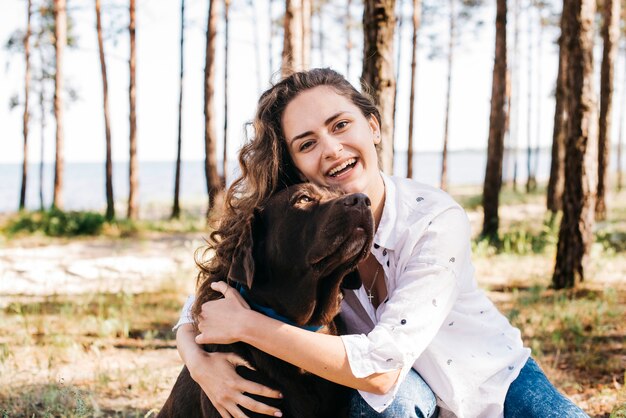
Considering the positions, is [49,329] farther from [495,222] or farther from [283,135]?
[495,222]

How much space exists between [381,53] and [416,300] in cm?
296

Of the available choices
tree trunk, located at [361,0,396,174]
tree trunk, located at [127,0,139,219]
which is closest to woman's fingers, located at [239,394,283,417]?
tree trunk, located at [361,0,396,174]

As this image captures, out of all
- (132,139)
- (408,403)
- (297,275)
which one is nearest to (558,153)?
(132,139)

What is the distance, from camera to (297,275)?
2.47 meters

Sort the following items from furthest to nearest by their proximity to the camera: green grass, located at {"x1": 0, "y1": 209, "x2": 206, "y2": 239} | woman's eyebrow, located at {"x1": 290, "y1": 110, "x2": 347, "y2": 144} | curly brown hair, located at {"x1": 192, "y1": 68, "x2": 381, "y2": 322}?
green grass, located at {"x1": 0, "y1": 209, "x2": 206, "y2": 239} → curly brown hair, located at {"x1": 192, "y1": 68, "x2": 381, "y2": 322} → woman's eyebrow, located at {"x1": 290, "y1": 110, "x2": 347, "y2": 144}

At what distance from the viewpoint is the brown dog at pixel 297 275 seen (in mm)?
Result: 2359

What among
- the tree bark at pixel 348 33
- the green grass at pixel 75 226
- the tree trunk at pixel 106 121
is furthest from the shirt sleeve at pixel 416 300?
the tree bark at pixel 348 33

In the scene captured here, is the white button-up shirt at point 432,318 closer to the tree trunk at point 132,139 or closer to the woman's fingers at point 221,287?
the woman's fingers at point 221,287

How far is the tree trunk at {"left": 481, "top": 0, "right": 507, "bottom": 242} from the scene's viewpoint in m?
10.9

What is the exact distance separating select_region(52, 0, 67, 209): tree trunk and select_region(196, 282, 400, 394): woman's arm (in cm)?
1378

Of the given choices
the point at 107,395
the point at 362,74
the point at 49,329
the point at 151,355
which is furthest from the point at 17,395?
the point at 362,74

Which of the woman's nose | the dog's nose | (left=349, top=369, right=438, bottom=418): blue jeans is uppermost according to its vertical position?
the woman's nose

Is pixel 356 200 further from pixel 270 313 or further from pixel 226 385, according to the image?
pixel 226 385

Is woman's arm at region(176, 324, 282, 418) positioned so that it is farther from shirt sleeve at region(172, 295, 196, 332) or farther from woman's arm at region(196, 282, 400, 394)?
shirt sleeve at region(172, 295, 196, 332)
